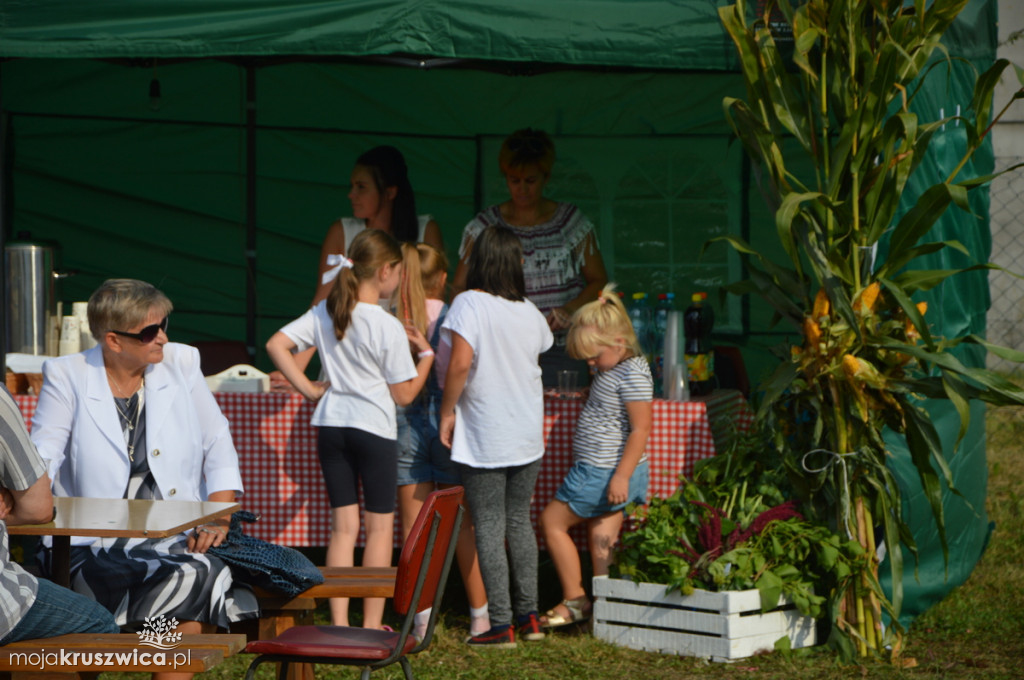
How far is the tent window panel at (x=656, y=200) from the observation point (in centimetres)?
761

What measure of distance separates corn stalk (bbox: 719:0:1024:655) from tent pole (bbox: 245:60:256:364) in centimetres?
351

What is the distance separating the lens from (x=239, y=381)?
15.7 ft

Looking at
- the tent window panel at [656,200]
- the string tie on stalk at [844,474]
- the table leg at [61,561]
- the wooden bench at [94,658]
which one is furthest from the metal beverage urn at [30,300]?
the tent window panel at [656,200]

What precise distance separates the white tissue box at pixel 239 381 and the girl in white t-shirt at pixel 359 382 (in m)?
0.54

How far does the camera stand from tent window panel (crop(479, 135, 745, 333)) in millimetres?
7609

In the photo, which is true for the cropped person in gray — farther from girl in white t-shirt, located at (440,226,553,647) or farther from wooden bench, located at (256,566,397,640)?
girl in white t-shirt, located at (440,226,553,647)

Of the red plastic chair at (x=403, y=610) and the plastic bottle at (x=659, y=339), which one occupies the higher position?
the plastic bottle at (x=659, y=339)

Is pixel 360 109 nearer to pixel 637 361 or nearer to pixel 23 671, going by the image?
pixel 637 361

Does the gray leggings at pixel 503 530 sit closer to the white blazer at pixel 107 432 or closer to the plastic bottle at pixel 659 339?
the plastic bottle at pixel 659 339

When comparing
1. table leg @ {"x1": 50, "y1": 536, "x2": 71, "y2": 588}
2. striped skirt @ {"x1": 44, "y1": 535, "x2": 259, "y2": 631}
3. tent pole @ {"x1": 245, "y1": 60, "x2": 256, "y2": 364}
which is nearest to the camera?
table leg @ {"x1": 50, "y1": 536, "x2": 71, "y2": 588}

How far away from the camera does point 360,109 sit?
24.6ft

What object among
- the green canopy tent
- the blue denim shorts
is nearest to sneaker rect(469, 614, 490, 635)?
the blue denim shorts

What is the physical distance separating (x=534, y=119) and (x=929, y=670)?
457cm

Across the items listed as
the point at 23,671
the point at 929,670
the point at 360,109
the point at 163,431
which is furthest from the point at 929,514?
the point at 360,109
